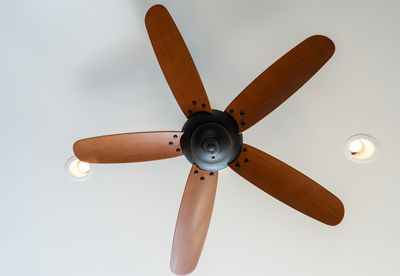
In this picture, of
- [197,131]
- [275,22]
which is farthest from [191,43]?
[197,131]

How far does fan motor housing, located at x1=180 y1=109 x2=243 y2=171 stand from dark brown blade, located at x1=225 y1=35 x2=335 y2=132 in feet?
0.20

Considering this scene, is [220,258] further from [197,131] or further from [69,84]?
[69,84]

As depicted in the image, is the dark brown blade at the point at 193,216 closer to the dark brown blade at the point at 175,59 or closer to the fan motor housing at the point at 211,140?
the fan motor housing at the point at 211,140

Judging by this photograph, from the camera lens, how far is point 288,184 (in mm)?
1450

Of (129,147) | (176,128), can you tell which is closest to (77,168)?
(176,128)

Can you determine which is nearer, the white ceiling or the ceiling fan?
the ceiling fan

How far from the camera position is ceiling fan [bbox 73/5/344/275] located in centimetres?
134

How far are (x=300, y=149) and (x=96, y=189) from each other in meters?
1.38

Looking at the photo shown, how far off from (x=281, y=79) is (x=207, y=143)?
0.41m

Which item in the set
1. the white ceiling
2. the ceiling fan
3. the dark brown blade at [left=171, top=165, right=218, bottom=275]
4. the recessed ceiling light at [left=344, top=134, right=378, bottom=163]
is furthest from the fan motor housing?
the recessed ceiling light at [left=344, top=134, right=378, bottom=163]

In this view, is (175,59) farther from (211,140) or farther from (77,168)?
(77,168)

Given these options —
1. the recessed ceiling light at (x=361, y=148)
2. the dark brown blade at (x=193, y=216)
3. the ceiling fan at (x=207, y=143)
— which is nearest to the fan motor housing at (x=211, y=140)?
the ceiling fan at (x=207, y=143)

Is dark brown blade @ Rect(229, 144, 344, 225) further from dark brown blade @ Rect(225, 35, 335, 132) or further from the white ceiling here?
the white ceiling

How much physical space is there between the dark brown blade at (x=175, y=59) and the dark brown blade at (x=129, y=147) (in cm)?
17
